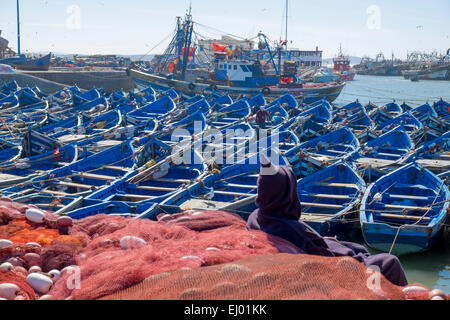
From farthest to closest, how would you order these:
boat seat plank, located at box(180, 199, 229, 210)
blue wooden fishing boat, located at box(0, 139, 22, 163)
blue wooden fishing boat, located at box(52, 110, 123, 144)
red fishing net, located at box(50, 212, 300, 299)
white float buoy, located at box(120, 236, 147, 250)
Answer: blue wooden fishing boat, located at box(52, 110, 123, 144) < blue wooden fishing boat, located at box(0, 139, 22, 163) < boat seat plank, located at box(180, 199, 229, 210) < white float buoy, located at box(120, 236, 147, 250) < red fishing net, located at box(50, 212, 300, 299)

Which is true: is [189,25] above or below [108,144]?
above

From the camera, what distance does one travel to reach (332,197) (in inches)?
345

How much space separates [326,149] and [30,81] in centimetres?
2735

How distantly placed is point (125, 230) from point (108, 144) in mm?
8338

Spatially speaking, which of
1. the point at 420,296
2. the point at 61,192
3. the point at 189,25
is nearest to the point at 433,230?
the point at 420,296

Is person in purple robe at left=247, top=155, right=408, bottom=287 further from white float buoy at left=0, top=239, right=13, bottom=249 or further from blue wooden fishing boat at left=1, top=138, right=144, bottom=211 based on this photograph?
blue wooden fishing boat at left=1, top=138, right=144, bottom=211

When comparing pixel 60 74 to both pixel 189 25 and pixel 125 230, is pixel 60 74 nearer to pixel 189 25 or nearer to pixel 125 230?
pixel 189 25

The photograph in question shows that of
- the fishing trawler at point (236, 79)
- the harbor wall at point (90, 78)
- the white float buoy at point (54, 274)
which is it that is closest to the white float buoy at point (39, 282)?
the white float buoy at point (54, 274)

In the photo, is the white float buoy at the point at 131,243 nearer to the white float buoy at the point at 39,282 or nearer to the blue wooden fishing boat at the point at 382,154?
the white float buoy at the point at 39,282

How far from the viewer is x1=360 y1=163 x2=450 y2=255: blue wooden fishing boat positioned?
296 inches

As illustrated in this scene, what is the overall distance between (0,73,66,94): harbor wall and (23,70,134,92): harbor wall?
159 cm

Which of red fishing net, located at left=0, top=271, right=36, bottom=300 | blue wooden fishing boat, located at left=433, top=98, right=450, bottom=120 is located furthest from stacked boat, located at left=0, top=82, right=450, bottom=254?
blue wooden fishing boat, located at left=433, top=98, right=450, bottom=120

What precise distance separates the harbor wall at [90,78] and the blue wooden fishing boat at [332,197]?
95.6 feet

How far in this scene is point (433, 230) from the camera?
747 cm
